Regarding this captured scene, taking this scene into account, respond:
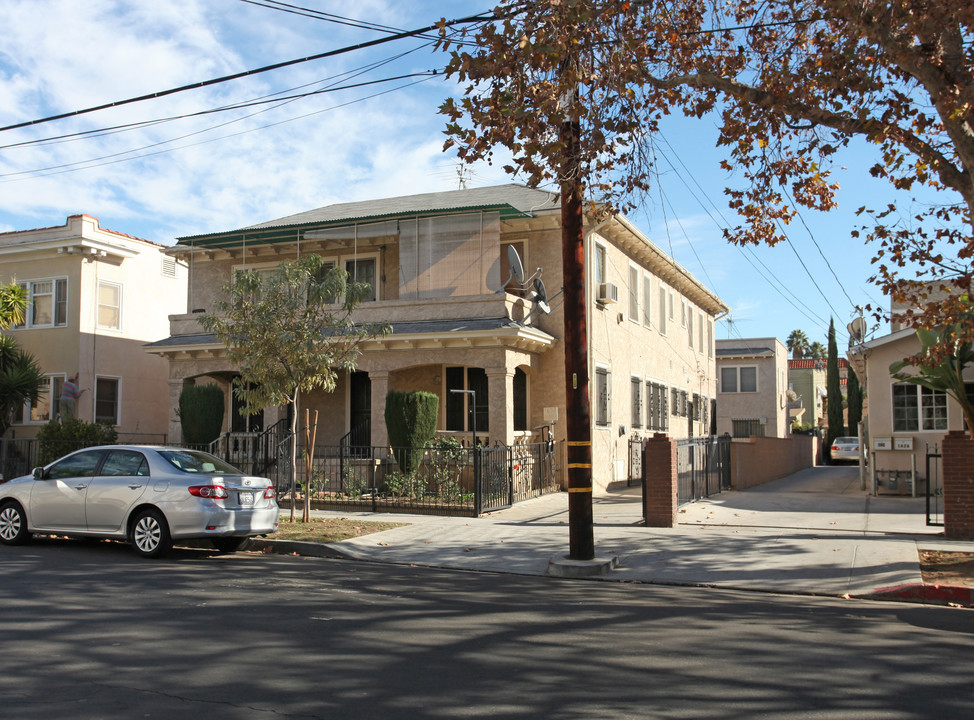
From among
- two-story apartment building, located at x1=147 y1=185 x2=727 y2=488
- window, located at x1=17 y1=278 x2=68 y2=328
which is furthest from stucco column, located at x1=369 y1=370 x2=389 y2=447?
window, located at x1=17 y1=278 x2=68 y2=328

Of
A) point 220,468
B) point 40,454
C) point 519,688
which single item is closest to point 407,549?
point 220,468

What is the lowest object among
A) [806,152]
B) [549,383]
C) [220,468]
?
[220,468]

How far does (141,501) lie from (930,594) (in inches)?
377

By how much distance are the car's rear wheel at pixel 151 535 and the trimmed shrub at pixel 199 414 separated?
361 inches

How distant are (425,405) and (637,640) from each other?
11382 mm

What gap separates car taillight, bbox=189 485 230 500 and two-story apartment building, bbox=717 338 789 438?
35.2 meters

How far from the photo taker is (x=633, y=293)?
82.3 feet

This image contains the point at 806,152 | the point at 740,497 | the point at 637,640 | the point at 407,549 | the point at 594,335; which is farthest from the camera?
the point at 594,335

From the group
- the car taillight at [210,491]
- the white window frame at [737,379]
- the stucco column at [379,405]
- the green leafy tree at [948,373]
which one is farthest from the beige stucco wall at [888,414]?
the white window frame at [737,379]

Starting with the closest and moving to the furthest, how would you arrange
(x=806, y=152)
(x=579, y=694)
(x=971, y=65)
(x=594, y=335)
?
(x=579, y=694) → (x=971, y=65) → (x=806, y=152) → (x=594, y=335)

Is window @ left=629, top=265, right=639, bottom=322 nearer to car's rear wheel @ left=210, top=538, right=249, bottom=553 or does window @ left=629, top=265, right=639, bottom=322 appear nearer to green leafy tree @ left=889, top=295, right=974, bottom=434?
green leafy tree @ left=889, top=295, right=974, bottom=434

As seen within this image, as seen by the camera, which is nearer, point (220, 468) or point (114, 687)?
point (114, 687)

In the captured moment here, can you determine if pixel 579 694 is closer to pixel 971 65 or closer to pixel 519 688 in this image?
pixel 519 688

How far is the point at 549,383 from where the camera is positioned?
2114 cm
